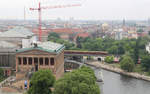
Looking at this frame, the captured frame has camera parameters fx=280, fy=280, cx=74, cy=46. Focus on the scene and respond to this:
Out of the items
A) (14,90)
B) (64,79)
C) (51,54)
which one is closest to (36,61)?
(51,54)

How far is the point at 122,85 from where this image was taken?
2073 inches

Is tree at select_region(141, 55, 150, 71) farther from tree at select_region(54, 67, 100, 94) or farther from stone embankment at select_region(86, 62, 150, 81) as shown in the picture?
tree at select_region(54, 67, 100, 94)

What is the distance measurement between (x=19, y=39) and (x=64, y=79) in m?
29.6

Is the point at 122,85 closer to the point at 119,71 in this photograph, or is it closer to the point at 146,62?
the point at 119,71

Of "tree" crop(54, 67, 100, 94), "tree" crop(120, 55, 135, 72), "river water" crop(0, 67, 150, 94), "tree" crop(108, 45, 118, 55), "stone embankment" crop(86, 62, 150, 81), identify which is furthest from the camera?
"tree" crop(108, 45, 118, 55)

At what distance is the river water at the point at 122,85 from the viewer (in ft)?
157

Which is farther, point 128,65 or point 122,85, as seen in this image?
point 128,65

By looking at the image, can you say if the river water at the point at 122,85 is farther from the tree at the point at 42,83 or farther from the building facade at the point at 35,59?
the tree at the point at 42,83

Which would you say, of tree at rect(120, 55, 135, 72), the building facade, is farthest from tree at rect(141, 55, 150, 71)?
the building facade

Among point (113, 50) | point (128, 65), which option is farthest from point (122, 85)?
point (113, 50)

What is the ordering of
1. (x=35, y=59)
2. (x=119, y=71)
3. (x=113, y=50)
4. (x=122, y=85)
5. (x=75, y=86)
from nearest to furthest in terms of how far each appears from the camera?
(x=75, y=86) < (x=35, y=59) < (x=122, y=85) < (x=119, y=71) < (x=113, y=50)

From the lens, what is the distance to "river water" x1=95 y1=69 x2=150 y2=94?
4792 centimetres

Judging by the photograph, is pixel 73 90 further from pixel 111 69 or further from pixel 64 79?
pixel 111 69

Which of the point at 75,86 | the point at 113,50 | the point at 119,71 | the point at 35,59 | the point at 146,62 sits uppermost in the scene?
the point at 35,59
